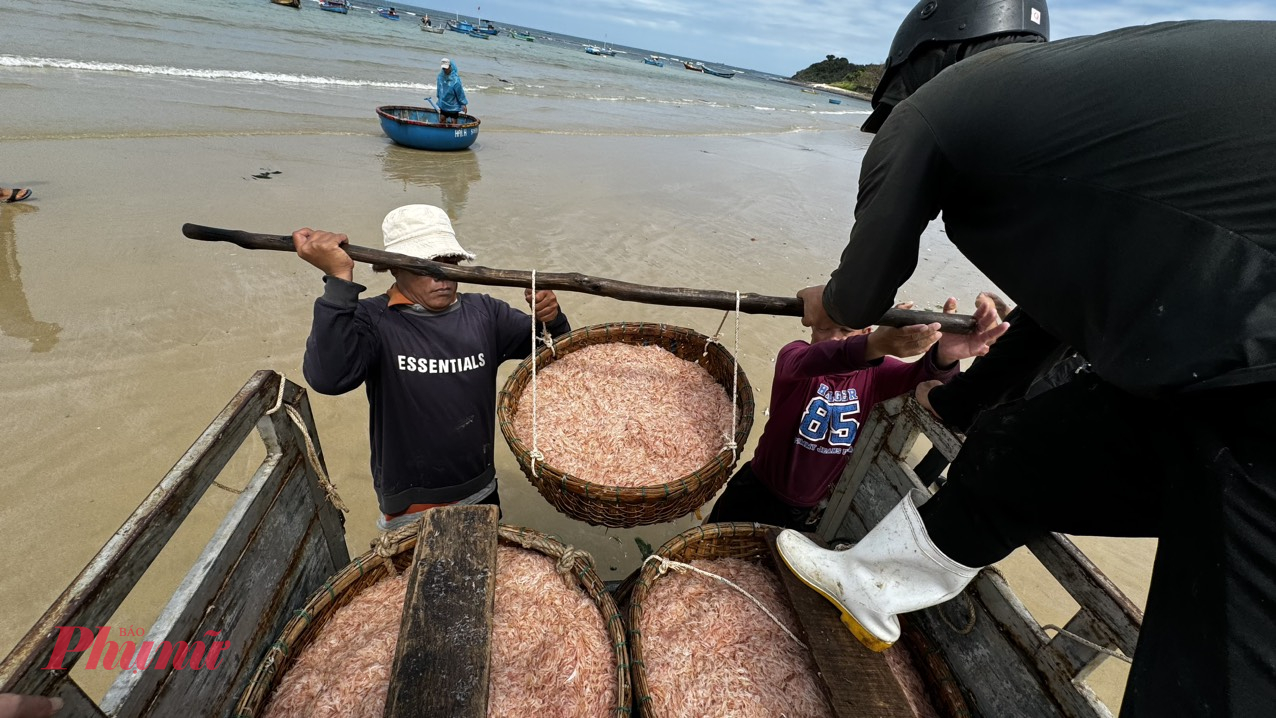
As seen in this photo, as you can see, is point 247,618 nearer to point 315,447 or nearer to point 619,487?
point 315,447

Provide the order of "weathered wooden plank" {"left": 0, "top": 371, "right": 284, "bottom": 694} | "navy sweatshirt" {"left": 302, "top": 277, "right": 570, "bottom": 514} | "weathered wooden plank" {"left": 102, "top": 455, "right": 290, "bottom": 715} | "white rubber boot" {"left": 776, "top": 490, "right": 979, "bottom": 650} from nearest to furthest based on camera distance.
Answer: "weathered wooden plank" {"left": 0, "top": 371, "right": 284, "bottom": 694} → "weathered wooden plank" {"left": 102, "top": 455, "right": 290, "bottom": 715} → "white rubber boot" {"left": 776, "top": 490, "right": 979, "bottom": 650} → "navy sweatshirt" {"left": 302, "top": 277, "right": 570, "bottom": 514}

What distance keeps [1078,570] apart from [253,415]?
2979 mm

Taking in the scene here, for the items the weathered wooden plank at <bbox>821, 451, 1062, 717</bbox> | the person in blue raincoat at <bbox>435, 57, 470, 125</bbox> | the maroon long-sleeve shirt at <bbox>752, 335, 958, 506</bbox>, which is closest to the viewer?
the weathered wooden plank at <bbox>821, 451, 1062, 717</bbox>

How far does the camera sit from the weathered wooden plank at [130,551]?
1.12 metres

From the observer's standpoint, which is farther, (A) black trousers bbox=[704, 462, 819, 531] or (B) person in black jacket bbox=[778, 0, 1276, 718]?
(A) black trousers bbox=[704, 462, 819, 531]

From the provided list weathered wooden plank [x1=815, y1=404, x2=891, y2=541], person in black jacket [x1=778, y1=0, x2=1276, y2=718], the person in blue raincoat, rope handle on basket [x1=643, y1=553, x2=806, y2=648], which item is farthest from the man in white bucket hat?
the person in blue raincoat

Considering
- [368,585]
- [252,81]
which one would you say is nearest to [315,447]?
[368,585]

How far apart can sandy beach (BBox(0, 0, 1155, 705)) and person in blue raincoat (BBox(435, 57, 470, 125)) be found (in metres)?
1.12

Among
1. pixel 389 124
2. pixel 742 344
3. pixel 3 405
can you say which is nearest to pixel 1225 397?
pixel 742 344

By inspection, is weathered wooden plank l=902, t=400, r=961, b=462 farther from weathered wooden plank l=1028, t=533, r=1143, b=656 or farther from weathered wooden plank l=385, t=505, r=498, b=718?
weathered wooden plank l=385, t=505, r=498, b=718

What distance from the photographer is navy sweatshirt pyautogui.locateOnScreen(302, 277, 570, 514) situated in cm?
296

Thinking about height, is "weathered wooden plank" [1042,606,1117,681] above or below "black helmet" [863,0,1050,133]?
below

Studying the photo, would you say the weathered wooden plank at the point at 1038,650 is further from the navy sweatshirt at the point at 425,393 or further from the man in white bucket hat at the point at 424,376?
the navy sweatshirt at the point at 425,393

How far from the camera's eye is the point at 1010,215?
5.31 feet
